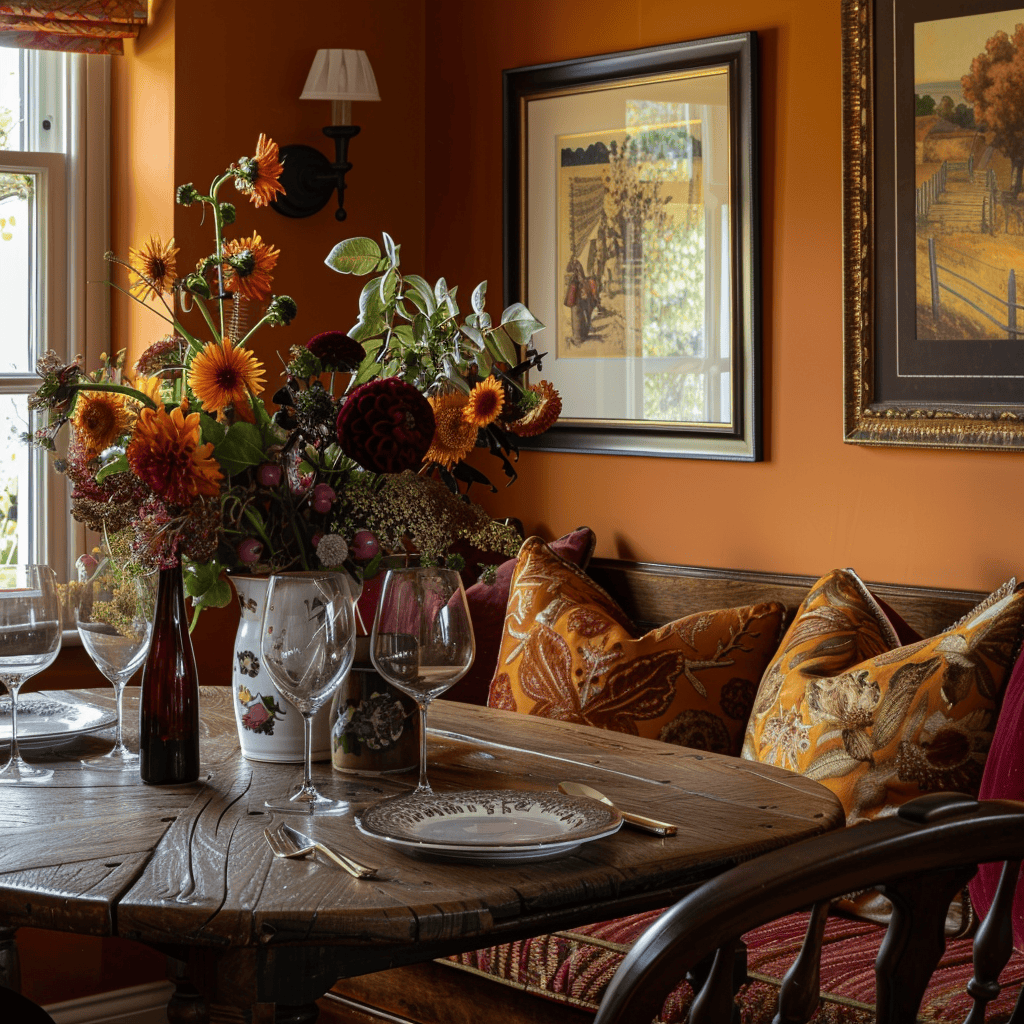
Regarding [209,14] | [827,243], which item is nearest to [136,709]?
[827,243]

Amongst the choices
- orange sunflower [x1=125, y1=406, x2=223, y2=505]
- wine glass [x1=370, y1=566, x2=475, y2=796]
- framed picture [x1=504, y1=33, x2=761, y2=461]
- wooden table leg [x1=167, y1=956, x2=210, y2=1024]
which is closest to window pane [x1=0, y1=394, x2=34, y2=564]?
framed picture [x1=504, y1=33, x2=761, y2=461]

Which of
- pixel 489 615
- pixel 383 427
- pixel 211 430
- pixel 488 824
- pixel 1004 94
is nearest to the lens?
pixel 488 824

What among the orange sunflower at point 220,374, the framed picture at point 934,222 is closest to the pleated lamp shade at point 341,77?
the framed picture at point 934,222

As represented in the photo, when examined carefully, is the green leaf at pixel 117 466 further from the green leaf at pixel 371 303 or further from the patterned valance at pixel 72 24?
the patterned valance at pixel 72 24

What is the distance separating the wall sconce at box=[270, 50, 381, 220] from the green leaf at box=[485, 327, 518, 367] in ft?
5.04

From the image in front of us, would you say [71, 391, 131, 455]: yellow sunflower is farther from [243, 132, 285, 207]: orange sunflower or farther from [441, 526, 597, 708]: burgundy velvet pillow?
[441, 526, 597, 708]: burgundy velvet pillow

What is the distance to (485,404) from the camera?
1.65 metres

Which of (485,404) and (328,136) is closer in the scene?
(485,404)

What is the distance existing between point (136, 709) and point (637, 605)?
126 centimetres

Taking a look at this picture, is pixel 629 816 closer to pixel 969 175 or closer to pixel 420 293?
pixel 420 293

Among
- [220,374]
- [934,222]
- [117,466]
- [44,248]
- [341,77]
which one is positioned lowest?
[117,466]

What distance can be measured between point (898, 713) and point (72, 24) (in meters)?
2.24

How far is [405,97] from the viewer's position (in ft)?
11.4

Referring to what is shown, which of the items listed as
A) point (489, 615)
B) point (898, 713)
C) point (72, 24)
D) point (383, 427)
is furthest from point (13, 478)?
point (898, 713)
